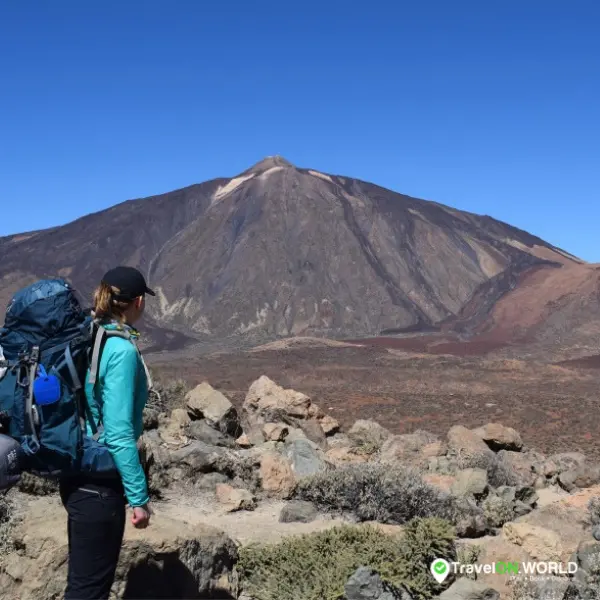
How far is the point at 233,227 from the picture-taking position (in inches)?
2328

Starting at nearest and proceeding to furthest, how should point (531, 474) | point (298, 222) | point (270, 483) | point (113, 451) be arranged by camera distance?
point (113, 451)
point (270, 483)
point (531, 474)
point (298, 222)

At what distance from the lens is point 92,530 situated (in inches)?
96.0

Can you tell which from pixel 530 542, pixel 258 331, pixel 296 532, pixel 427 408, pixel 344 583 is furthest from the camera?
pixel 258 331

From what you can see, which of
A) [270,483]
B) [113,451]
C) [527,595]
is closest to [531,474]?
[270,483]

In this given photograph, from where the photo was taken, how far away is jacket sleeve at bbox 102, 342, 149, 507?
7.89 ft

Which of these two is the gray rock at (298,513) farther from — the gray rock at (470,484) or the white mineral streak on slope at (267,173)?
the white mineral streak on slope at (267,173)

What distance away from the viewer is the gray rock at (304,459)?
23.7ft

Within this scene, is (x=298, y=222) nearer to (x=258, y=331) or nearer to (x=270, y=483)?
(x=258, y=331)

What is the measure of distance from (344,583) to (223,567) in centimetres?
63

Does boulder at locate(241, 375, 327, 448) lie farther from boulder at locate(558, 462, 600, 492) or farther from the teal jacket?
the teal jacket

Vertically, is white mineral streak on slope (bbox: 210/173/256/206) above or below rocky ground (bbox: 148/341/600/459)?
above

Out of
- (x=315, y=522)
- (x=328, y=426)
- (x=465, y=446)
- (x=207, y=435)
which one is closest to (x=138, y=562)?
(x=315, y=522)

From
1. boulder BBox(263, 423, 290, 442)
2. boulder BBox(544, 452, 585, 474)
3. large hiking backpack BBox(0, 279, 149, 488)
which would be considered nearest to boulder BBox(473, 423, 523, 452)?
boulder BBox(544, 452, 585, 474)

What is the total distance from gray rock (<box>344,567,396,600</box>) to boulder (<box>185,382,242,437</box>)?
5.55 m
